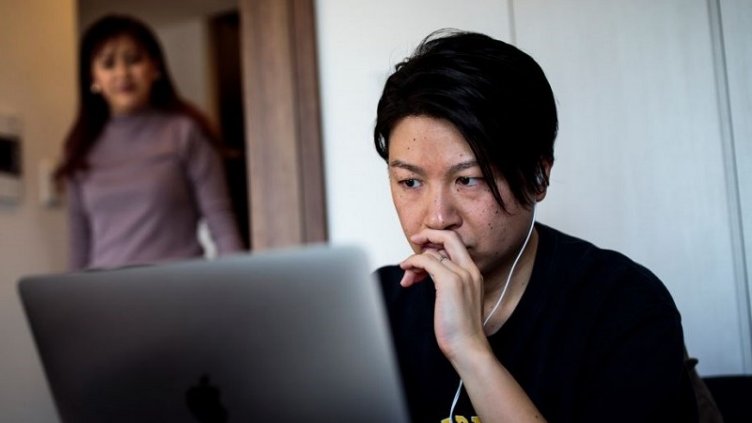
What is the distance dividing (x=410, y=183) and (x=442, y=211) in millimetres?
84

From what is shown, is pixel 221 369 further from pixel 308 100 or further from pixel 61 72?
pixel 61 72

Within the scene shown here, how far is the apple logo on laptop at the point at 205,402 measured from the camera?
2.58ft

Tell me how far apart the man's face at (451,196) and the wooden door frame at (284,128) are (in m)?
0.67

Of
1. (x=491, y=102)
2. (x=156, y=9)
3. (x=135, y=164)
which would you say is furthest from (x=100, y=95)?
(x=156, y=9)

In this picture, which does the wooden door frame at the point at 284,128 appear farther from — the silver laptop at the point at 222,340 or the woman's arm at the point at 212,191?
the silver laptop at the point at 222,340

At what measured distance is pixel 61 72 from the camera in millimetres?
2676

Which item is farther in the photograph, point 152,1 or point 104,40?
point 152,1

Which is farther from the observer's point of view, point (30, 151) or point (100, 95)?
point (30, 151)

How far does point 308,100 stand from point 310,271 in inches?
44.4

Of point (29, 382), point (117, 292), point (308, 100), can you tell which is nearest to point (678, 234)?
point (308, 100)

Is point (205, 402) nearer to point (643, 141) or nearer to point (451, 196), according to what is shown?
point (451, 196)

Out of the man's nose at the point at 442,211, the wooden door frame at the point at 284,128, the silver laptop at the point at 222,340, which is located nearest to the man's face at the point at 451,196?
the man's nose at the point at 442,211

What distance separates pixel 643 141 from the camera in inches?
59.6

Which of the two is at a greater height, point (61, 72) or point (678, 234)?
point (61, 72)
